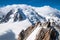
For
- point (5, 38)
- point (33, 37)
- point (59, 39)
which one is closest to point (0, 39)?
point (5, 38)

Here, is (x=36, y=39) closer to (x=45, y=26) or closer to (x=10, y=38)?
(x=45, y=26)

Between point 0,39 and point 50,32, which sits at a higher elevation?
point 0,39

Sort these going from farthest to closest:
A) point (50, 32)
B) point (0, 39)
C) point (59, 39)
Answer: point (0, 39)
point (50, 32)
point (59, 39)

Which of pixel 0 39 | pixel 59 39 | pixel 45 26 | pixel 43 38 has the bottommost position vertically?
pixel 59 39

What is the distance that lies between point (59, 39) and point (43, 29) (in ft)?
15.5

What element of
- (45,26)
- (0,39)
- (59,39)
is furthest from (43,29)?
(0,39)

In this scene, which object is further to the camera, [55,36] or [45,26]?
[45,26]

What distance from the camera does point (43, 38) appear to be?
104 ft

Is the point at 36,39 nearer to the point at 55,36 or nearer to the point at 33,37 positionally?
the point at 33,37

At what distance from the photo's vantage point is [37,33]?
111ft

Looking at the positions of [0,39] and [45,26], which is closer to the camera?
[45,26]

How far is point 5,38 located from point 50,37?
6801 centimetres

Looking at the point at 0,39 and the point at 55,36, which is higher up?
the point at 0,39

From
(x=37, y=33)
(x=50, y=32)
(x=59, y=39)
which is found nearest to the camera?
(x=59, y=39)
